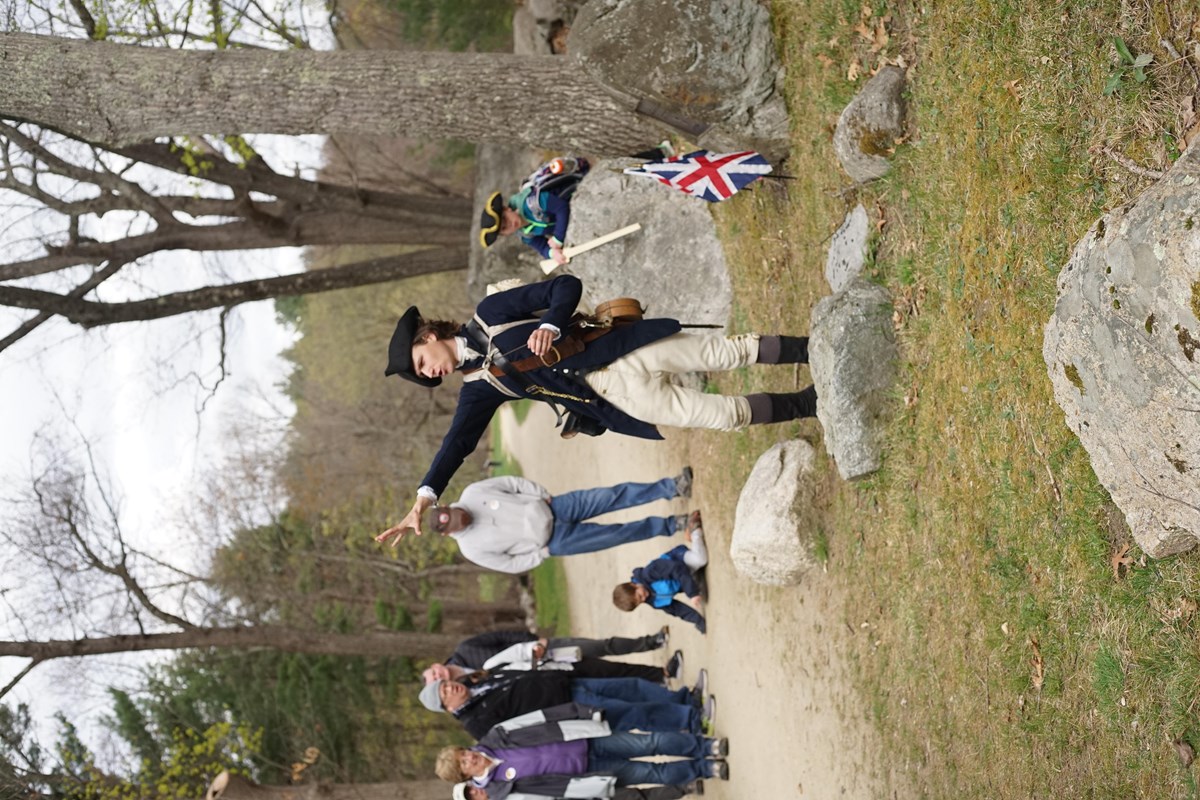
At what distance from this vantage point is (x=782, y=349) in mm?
6418

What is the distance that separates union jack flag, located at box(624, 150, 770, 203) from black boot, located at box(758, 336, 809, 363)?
1.53 metres

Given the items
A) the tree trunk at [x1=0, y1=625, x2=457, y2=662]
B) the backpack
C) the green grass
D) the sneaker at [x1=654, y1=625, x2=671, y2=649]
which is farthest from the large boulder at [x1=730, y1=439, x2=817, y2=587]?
the green grass

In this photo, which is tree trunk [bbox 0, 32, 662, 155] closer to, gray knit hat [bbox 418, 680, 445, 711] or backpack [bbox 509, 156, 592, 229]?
backpack [bbox 509, 156, 592, 229]

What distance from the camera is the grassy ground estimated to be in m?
3.57

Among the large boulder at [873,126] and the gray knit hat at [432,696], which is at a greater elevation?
the large boulder at [873,126]

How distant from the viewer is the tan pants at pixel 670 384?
629cm

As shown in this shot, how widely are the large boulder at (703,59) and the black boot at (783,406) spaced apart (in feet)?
6.91

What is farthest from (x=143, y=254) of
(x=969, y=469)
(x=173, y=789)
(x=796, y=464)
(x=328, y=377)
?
(x=328, y=377)

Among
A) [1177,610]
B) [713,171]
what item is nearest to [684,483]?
[713,171]

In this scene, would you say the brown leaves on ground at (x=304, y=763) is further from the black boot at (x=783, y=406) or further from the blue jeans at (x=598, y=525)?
the black boot at (x=783, y=406)

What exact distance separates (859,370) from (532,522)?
4.03m

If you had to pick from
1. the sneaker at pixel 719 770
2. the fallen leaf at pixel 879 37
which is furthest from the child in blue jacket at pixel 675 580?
the fallen leaf at pixel 879 37

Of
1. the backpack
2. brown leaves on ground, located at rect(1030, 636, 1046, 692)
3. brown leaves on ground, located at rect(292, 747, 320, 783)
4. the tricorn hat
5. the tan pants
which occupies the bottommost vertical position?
brown leaves on ground, located at rect(292, 747, 320, 783)

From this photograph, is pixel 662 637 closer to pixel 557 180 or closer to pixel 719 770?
pixel 719 770
